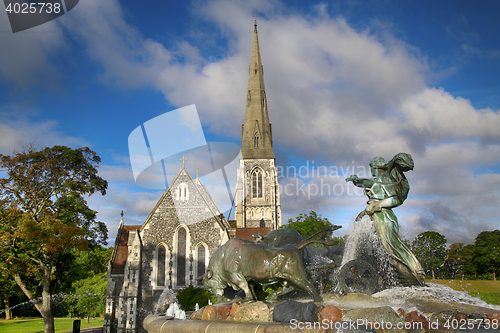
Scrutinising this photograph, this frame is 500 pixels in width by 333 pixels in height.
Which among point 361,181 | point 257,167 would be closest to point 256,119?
point 257,167

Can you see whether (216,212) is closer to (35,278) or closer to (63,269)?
(63,269)

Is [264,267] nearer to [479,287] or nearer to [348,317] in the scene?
[348,317]

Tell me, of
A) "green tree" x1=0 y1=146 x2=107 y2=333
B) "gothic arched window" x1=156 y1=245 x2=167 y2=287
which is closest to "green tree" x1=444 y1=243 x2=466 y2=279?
"gothic arched window" x1=156 y1=245 x2=167 y2=287

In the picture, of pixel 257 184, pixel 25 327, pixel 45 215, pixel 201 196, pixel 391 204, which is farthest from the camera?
pixel 257 184

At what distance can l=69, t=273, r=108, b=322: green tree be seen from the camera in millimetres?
42906

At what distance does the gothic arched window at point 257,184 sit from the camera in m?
52.0

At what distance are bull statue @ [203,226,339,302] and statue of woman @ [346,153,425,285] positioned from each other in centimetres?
145

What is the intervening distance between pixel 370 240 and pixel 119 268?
2353 centimetres

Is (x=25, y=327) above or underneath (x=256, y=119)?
underneath

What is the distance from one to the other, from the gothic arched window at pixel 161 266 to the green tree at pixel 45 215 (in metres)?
4.22

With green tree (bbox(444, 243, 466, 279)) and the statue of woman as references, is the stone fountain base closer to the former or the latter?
the statue of woman

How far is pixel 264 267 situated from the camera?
686 cm

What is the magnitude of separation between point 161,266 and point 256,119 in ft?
114

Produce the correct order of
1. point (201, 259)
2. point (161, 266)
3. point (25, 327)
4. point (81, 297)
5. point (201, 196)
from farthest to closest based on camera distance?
point (81, 297)
point (201, 196)
point (25, 327)
point (201, 259)
point (161, 266)
